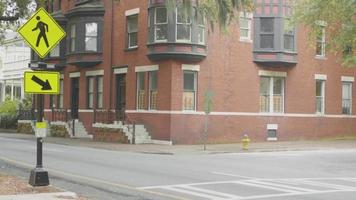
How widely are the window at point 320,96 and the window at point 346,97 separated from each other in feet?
6.95

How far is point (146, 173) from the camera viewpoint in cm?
1683

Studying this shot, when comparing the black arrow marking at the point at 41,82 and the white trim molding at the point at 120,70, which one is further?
the white trim molding at the point at 120,70

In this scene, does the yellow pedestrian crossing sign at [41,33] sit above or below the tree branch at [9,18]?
below

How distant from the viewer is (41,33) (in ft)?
42.1

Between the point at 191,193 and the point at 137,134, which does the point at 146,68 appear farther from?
the point at 191,193

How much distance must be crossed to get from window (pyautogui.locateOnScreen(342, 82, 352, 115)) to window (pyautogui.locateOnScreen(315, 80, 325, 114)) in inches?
83.4

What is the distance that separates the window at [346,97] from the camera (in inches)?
1560

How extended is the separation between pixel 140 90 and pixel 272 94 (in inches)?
311

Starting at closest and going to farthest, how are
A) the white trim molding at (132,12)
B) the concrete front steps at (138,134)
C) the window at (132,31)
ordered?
the concrete front steps at (138,134) → the white trim molding at (132,12) → the window at (132,31)

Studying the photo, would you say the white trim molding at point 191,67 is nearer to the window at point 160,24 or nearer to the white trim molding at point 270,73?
the window at point 160,24

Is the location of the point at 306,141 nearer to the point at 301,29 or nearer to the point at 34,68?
the point at 301,29

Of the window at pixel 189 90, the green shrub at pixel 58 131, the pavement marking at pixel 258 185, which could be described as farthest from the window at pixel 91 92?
the pavement marking at pixel 258 185


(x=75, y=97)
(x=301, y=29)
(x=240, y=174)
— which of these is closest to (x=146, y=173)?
(x=240, y=174)

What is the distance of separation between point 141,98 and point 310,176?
61.4ft
